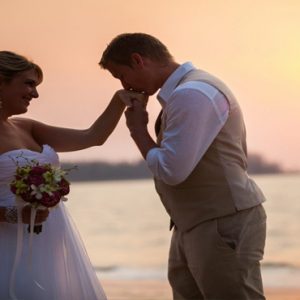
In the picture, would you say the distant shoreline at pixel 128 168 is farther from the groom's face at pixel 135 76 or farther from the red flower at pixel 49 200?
the groom's face at pixel 135 76

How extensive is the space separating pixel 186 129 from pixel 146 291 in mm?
4736

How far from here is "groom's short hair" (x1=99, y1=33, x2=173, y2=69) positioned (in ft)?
9.78

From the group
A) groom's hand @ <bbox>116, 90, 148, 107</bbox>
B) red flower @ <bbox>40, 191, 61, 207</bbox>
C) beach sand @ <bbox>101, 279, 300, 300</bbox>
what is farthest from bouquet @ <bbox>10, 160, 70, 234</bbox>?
beach sand @ <bbox>101, 279, 300, 300</bbox>

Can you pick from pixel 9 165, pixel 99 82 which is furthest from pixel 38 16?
pixel 9 165

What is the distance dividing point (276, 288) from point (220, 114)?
17.4ft

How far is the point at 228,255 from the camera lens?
2.89 m

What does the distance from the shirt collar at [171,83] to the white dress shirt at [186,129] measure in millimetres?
106

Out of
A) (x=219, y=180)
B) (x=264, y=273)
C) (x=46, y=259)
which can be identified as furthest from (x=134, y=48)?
(x=264, y=273)

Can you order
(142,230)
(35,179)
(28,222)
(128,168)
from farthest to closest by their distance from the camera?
(128,168), (142,230), (28,222), (35,179)

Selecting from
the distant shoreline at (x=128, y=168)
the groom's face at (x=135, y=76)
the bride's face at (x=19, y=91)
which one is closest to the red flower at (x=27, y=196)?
the bride's face at (x=19, y=91)

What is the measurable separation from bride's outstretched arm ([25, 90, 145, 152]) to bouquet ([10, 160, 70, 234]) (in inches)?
17.8

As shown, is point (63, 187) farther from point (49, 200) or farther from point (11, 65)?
point (11, 65)

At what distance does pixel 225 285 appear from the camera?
2910 millimetres

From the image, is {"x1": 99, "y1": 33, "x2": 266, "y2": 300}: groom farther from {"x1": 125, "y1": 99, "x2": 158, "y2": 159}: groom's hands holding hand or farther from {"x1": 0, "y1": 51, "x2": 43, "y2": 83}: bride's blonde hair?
{"x1": 0, "y1": 51, "x2": 43, "y2": 83}: bride's blonde hair
